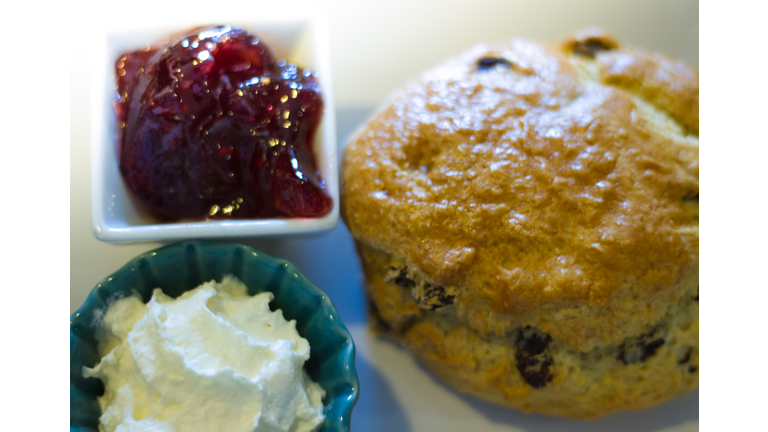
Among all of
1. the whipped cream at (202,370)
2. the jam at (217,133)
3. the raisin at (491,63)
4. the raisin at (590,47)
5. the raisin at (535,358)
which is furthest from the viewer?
the raisin at (590,47)

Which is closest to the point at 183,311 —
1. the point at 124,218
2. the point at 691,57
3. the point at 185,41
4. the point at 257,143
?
the point at 124,218

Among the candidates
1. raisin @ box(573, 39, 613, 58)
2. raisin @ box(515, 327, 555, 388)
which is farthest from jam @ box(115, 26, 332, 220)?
raisin @ box(573, 39, 613, 58)

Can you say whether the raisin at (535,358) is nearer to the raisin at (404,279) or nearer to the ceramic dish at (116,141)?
the raisin at (404,279)

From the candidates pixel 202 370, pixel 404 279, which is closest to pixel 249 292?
pixel 202 370

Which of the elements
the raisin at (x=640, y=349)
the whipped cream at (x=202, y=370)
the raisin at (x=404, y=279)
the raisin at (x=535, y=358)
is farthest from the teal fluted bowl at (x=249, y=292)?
the raisin at (x=640, y=349)

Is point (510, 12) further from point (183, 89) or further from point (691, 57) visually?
point (183, 89)

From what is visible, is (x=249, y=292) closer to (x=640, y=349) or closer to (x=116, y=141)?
(x=116, y=141)
